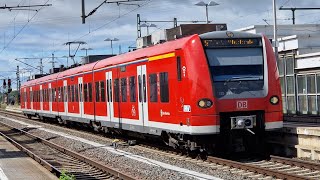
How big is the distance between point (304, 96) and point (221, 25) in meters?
11.0

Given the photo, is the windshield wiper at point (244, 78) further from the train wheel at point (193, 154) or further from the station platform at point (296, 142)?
the train wheel at point (193, 154)

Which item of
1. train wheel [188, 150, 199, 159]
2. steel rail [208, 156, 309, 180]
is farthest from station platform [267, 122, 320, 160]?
train wheel [188, 150, 199, 159]

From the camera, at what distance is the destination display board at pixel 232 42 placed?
13161 millimetres

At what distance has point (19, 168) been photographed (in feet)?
44.3

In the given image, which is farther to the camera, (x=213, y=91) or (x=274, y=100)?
(x=274, y=100)

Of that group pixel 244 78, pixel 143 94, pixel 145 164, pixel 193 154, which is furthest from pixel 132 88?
pixel 244 78

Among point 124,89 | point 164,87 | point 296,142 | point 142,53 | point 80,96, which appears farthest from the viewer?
point 80,96

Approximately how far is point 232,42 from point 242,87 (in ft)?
3.94

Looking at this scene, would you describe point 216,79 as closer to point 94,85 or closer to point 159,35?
point 159,35

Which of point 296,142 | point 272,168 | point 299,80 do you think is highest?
point 299,80

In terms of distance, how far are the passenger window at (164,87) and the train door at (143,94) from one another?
1347mm

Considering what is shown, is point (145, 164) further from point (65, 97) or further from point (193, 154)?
point (65, 97)

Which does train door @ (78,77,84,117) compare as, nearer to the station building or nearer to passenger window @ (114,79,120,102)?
passenger window @ (114,79,120,102)

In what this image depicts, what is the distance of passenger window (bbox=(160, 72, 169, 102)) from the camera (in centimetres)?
1414
